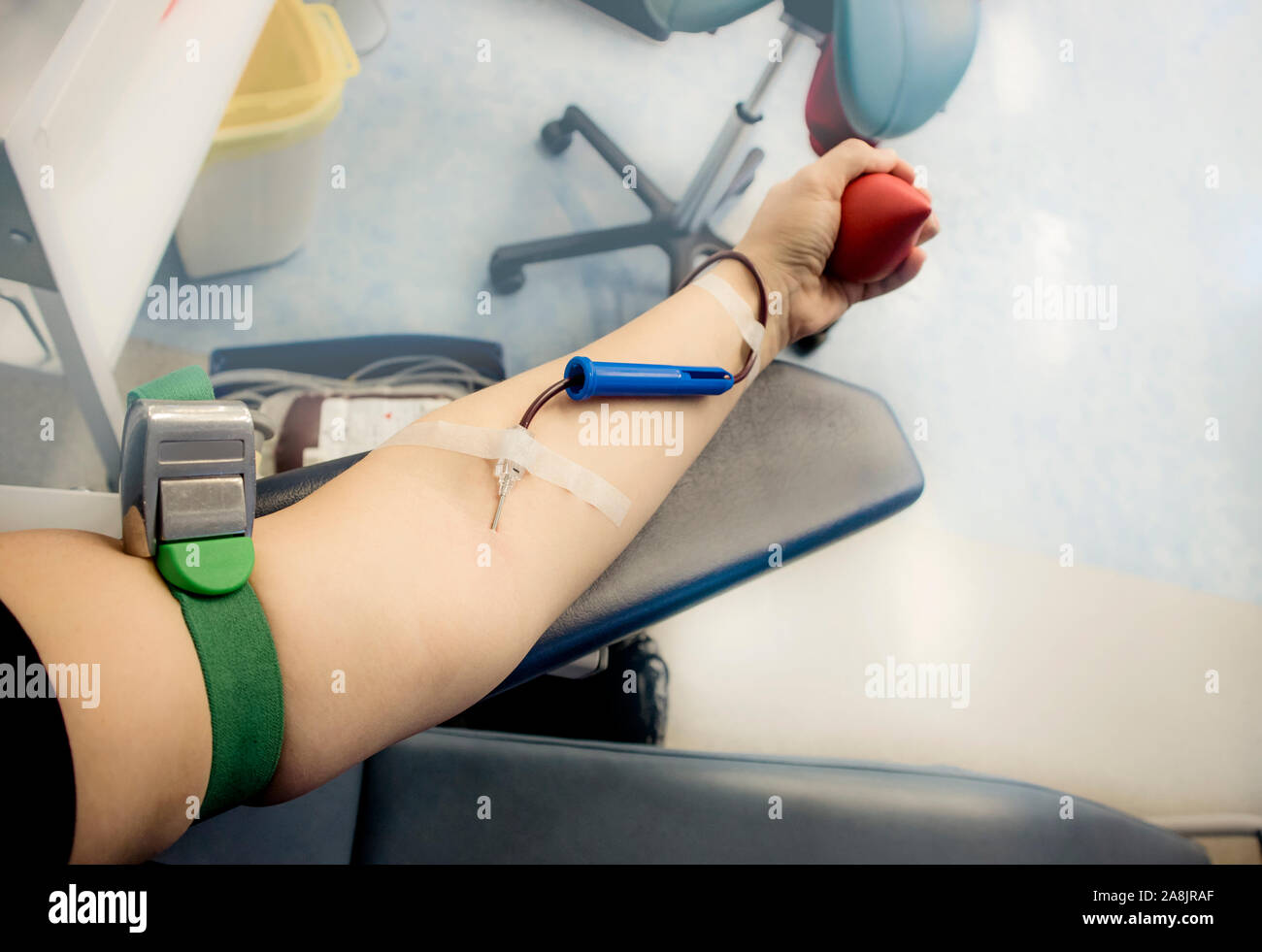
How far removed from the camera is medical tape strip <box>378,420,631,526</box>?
48 cm

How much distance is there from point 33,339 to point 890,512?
36.9 inches

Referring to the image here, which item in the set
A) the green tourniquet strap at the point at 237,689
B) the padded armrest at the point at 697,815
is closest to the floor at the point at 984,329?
the padded armrest at the point at 697,815

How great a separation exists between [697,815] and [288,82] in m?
1.03

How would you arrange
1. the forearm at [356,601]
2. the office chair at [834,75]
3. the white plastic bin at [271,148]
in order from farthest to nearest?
the white plastic bin at [271,148] < the office chair at [834,75] < the forearm at [356,601]

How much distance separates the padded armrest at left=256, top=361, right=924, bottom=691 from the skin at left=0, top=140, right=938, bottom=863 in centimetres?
3

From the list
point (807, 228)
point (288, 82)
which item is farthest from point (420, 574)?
point (288, 82)

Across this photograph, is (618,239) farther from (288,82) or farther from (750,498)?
(750,498)

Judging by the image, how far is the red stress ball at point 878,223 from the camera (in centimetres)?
64

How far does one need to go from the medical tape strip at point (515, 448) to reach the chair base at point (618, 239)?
2.12 feet

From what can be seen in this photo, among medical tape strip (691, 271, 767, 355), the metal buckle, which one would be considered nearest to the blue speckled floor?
medical tape strip (691, 271, 767, 355)

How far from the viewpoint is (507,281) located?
1.10m

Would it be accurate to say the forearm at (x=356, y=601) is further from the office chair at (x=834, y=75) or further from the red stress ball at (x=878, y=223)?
the office chair at (x=834, y=75)

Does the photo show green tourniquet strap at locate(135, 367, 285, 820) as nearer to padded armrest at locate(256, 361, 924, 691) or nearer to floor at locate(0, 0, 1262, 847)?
padded armrest at locate(256, 361, 924, 691)

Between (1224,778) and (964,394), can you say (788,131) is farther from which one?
(1224,778)
